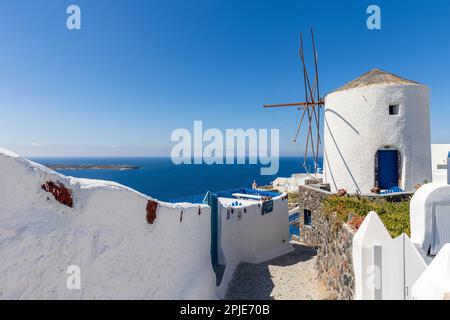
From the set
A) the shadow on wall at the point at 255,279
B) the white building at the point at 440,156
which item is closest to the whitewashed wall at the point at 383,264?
the shadow on wall at the point at 255,279

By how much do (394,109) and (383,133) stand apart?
1366 mm

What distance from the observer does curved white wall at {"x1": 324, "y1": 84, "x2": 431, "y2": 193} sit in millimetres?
13156

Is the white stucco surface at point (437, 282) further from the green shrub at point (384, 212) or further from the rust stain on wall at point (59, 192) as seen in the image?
the rust stain on wall at point (59, 192)

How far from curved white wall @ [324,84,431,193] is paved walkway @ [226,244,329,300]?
539 cm

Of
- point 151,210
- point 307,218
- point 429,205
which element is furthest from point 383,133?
point 151,210

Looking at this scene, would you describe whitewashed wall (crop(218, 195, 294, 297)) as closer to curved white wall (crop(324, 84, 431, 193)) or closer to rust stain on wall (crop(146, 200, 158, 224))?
curved white wall (crop(324, 84, 431, 193))

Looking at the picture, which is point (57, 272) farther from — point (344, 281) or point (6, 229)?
point (344, 281)

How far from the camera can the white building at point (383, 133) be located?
13.2m

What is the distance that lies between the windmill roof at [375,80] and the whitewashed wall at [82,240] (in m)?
12.7

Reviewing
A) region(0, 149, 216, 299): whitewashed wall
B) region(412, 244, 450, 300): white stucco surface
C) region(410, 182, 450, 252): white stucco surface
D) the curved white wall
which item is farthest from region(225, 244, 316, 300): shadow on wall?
region(412, 244, 450, 300): white stucco surface

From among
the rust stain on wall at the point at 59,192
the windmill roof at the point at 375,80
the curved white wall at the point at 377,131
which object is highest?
the windmill roof at the point at 375,80

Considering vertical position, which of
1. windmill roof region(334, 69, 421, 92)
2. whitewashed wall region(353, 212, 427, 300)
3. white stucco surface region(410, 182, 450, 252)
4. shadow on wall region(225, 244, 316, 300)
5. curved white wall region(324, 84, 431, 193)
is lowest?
shadow on wall region(225, 244, 316, 300)
